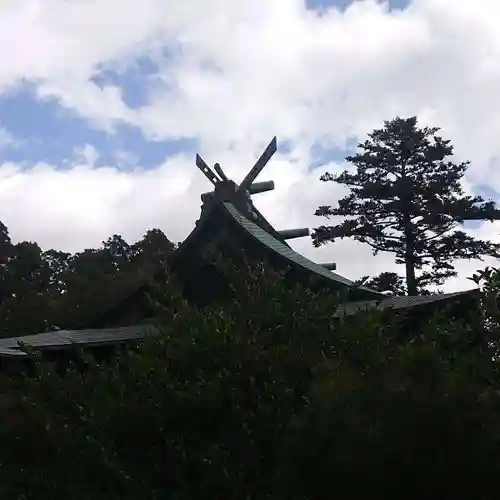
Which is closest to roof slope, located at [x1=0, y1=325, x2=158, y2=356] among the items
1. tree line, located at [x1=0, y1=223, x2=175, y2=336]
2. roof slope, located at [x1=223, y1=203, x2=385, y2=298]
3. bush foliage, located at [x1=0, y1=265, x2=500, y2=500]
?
roof slope, located at [x1=223, y1=203, x2=385, y2=298]

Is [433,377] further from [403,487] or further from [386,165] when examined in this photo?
[386,165]

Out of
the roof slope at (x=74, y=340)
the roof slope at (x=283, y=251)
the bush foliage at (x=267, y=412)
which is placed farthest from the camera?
the roof slope at (x=283, y=251)

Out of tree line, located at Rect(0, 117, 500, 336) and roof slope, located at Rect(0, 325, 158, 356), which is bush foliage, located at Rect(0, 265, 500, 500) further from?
tree line, located at Rect(0, 117, 500, 336)

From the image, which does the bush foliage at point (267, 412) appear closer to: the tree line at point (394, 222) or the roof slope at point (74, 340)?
the roof slope at point (74, 340)

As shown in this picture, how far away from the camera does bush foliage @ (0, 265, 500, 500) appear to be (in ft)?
13.7

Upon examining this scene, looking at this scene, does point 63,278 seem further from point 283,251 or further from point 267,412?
point 267,412

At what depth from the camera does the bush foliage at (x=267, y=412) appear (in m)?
4.17

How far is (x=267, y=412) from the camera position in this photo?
18.3 ft

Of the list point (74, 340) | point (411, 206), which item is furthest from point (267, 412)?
point (411, 206)

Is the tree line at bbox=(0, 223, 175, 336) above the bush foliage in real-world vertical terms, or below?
above

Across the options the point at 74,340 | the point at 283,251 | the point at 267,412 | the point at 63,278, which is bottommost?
the point at 267,412

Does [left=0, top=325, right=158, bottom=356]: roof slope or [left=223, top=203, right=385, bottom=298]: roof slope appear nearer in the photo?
[left=0, top=325, right=158, bottom=356]: roof slope

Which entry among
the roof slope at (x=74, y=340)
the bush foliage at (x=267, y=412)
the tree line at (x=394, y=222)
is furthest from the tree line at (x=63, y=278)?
the bush foliage at (x=267, y=412)

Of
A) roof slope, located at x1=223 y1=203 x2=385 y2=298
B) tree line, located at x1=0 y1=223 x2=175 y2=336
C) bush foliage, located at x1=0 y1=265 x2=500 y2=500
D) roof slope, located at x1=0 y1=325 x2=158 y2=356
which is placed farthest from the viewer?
tree line, located at x1=0 y1=223 x2=175 y2=336
